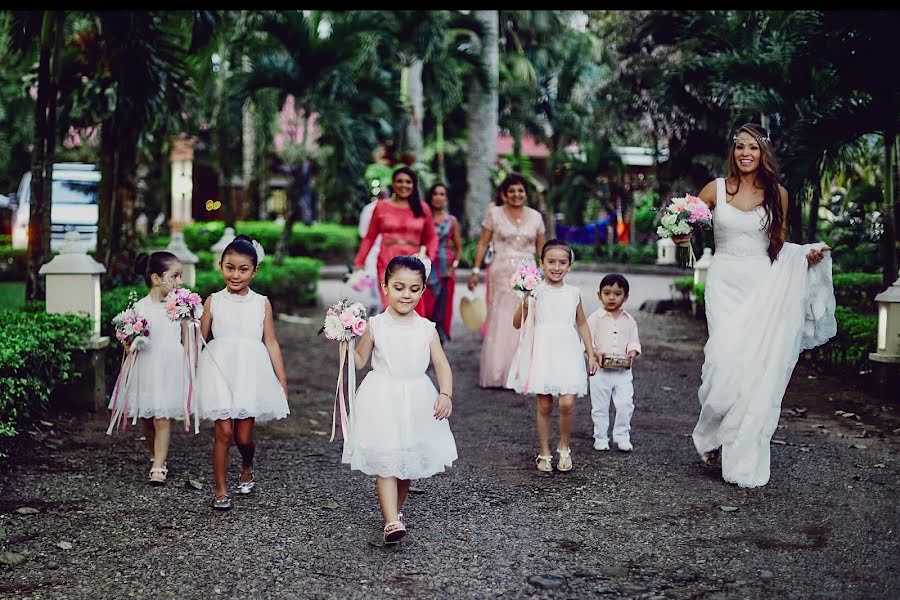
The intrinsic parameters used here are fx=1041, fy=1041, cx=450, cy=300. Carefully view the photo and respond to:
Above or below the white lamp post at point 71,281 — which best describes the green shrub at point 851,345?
below

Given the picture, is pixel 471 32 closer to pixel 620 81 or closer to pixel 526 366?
pixel 620 81

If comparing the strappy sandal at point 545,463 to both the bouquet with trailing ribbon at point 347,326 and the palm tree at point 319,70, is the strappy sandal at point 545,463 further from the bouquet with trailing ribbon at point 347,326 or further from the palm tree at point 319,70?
the palm tree at point 319,70

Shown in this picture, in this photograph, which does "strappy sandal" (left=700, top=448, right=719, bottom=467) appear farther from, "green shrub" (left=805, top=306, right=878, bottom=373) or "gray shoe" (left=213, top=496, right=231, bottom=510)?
"green shrub" (left=805, top=306, right=878, bottom=373)

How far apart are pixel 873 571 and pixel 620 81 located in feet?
43.2

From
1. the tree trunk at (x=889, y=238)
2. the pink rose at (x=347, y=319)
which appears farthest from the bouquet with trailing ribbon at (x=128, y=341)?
the tree trunk at (x=889, y=238)

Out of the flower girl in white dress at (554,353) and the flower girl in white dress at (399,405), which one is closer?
the flower girl in white dress at (399,405)

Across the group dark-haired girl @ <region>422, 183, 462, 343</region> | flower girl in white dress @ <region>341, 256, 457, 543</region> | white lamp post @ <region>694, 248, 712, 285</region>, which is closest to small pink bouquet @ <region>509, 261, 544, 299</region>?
flower girl in white dress @ <region>341, 256, 457, 543</region>

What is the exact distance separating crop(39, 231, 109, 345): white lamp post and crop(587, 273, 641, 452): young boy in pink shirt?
381 centimetres

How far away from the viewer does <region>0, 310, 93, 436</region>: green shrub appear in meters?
6.14

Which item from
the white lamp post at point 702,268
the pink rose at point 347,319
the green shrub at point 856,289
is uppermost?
the white lamp post at point 702,268

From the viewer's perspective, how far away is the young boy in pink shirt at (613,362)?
6.91m

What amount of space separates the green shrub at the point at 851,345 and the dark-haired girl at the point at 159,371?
18.0 ft

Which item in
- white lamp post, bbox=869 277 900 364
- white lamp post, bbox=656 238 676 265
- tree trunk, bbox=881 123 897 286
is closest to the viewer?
white lamp post, bbox=869 277 900 364

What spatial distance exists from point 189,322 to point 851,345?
6.00 meters
